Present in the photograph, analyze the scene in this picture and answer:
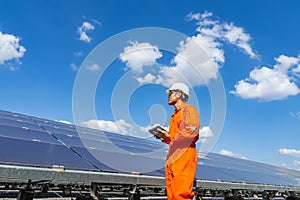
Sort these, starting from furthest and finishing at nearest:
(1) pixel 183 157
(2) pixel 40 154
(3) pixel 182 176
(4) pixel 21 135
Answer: (4) pixel 21 135
(2) pixel 40 154
(1) pixel 183 157
(3) pixel 182 176

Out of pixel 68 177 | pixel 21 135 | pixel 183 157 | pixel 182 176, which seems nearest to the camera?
pixel 68 177

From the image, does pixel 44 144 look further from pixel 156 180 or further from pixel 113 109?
pixel 156 180

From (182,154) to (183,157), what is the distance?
0.05 metres

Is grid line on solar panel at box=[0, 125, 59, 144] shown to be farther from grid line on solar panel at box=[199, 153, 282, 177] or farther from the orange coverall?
grid line on solar panel at box=[199, 153, 282, 177]

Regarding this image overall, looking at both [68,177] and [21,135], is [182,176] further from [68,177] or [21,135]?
[21,135]

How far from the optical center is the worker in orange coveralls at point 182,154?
11.7ft

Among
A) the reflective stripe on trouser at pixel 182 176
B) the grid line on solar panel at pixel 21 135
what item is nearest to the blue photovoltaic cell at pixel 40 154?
the grid line on solar panel at pixel 21 135

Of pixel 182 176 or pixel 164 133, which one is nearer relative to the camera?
pixel 182 176

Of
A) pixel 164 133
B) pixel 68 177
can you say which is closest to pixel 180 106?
pixel 164 133

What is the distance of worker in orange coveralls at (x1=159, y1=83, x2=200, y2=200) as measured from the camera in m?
3.57

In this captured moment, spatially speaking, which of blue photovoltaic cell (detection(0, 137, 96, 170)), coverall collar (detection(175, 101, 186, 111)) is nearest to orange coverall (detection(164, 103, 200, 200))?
coverall collar (detection(175, 101, 186, 111))

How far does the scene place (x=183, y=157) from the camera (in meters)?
3.70

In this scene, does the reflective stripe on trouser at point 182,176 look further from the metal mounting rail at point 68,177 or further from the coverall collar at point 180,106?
the coverall collar at point 180,106

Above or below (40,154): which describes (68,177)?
below
